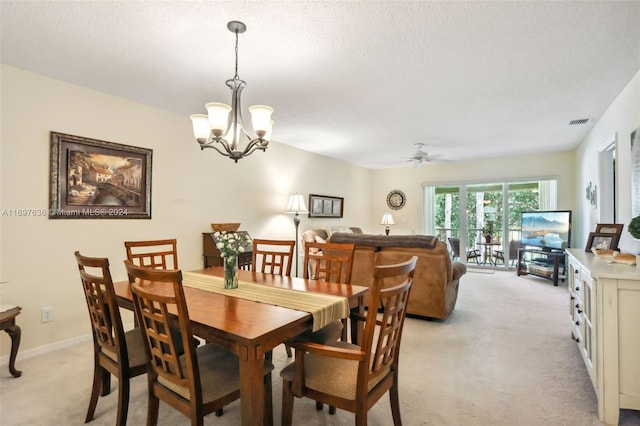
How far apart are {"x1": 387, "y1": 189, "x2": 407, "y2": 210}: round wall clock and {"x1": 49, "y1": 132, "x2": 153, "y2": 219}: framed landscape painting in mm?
5919

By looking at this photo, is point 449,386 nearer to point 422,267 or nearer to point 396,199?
point 422,267

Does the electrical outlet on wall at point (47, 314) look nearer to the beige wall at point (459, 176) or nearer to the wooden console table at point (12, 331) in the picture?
the wooden console table at point (12, 331)

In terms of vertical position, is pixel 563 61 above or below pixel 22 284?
above

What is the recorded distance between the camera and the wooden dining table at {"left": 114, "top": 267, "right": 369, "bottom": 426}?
4.27 ft

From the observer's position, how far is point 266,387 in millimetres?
1694

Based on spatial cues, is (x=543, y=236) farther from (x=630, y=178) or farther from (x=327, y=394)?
(x=327, y=394)

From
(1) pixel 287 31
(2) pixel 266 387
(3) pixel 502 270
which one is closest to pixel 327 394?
(2) pixel 266 387

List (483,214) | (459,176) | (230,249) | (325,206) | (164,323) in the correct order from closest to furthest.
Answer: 1. (164,323)
2. (230,249)
3. (325,206)
4. (483,214)
5. (459,176)

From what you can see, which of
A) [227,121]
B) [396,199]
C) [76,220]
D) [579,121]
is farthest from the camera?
[396,199]

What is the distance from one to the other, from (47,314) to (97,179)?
1.29m

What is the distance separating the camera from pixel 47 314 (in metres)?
2.85

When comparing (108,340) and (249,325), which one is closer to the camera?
(249,325)

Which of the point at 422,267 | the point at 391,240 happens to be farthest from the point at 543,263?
the point at 391,240

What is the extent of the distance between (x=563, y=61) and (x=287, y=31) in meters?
2.21
